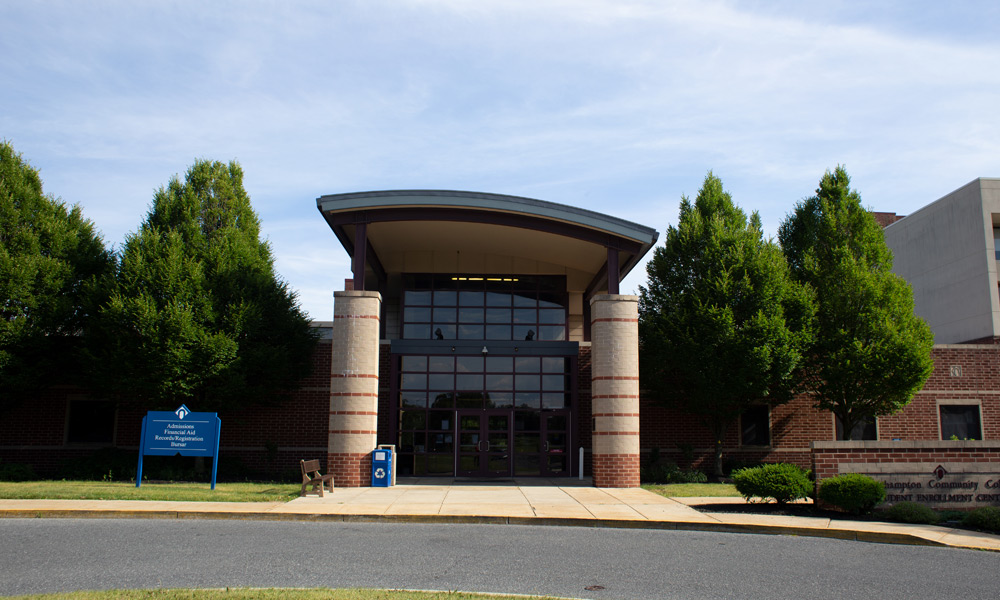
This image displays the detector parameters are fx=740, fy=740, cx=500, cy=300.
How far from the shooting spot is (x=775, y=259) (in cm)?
2334

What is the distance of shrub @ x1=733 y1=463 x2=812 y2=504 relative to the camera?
14.3 meters

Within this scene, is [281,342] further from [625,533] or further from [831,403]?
[831,403]

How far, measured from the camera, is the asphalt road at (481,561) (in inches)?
311

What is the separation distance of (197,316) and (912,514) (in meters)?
18.3

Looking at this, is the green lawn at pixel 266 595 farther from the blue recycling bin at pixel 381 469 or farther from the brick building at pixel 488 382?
the brick building at pixel 488 382

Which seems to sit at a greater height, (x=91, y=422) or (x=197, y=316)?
(x=197, y=316)

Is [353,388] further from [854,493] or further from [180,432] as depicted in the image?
[854,493]

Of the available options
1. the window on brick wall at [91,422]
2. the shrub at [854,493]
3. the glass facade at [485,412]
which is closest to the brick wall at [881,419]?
the glass facade at [485,412]

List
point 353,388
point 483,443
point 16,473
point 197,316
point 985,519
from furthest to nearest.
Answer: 1. point 483,443
2. point 197,316
3. point 16,473
4. point 353,388
5. point 985,519

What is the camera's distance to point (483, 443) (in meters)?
23.6

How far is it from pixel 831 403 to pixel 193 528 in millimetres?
19896

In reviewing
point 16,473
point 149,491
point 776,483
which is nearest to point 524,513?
point 776,483

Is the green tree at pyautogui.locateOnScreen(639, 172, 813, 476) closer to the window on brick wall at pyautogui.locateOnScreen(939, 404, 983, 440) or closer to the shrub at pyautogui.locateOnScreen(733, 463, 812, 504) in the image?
the window on brick wall at pyautogui.locateOnScreen(939, 404, 983, 440)

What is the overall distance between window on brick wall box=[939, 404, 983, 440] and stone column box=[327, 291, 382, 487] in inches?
762
